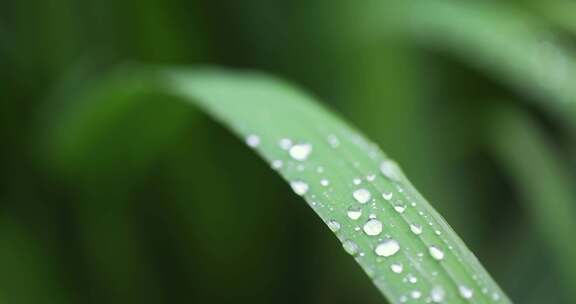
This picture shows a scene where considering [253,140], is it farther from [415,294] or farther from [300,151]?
[415,294]

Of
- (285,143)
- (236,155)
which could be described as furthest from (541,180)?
(285,143)

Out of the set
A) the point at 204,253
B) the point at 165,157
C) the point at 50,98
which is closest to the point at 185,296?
the point at 204,253

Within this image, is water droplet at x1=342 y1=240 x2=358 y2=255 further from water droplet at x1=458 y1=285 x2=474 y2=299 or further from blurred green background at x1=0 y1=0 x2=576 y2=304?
blurred green background at x1=0 y1=0 x2=576 y2=304

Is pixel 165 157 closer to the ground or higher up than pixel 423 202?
higher up

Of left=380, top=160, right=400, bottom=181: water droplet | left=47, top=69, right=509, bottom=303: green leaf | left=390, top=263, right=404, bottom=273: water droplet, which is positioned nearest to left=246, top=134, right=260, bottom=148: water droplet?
left=47, top=69, right=509, bottom=303: green leaf

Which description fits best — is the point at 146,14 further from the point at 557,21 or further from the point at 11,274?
the point at 557,21

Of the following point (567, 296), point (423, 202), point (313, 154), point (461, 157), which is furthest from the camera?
point (461, 157)
